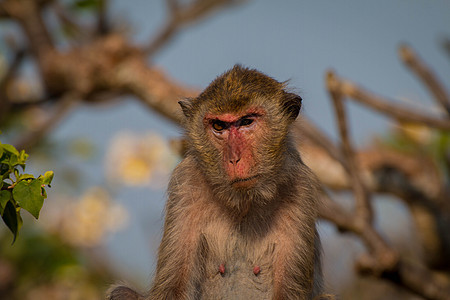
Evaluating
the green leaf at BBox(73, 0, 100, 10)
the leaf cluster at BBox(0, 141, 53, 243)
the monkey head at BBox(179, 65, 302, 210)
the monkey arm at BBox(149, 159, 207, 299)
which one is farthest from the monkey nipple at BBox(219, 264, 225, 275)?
the green leaf at BBox(73, 0, 100, 10)

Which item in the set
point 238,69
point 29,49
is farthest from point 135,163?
point 238,69

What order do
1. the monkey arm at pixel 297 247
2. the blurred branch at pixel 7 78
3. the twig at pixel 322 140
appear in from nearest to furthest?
the monkey arm at pixel 297 247 → the twig at pixel 322 140 → the blurred branch at pixel 7 78

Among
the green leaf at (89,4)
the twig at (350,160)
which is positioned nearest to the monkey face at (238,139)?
the twig at (350,160)

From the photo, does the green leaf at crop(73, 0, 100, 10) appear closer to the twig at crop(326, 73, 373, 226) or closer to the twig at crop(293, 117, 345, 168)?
the twig at crop(293, 117, 345, 168)

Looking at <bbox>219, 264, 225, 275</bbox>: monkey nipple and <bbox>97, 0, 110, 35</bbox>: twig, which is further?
<bbox>97, 0, 110, 35</bbox>: twig

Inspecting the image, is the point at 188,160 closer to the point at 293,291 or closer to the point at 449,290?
the point at 293,291

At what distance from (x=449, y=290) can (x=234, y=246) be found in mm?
3526

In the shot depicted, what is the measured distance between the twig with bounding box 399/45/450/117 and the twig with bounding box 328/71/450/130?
0.57ft

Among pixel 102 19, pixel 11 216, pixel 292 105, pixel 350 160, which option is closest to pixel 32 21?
pixel 102 19

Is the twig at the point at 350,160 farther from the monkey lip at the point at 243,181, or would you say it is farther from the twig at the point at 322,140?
the monkey lip at the point at 243,181

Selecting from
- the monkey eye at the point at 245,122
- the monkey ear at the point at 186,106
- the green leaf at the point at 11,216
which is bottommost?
the green leaf at the point at 11,216

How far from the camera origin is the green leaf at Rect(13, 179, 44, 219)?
267cm

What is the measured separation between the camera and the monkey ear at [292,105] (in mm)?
4516

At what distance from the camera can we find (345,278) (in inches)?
459
